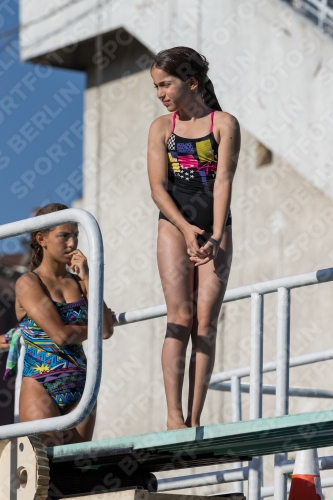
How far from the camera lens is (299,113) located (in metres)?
8.93

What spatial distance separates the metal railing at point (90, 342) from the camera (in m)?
3.32

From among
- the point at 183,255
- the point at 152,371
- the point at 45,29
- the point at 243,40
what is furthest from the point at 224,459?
the point at 45,29

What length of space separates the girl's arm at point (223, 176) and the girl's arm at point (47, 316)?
59cm

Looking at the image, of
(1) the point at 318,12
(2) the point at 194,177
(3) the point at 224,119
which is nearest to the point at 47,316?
(2) the point at 194,177

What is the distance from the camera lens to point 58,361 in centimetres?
436

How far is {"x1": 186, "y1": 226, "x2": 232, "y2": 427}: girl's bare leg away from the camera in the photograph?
4.01m

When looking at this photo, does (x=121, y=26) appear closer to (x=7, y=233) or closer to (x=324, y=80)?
(x=324, y=80)

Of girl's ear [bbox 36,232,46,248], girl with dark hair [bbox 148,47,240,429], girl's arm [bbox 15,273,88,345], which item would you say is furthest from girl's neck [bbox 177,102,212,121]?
girl's arm [bbox 15,273,88,345]

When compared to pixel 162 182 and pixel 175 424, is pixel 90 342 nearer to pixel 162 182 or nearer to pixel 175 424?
pixel 175 424

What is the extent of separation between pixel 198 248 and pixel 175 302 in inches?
9.7

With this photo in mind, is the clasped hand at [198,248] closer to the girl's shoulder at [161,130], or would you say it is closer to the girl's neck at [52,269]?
the girl's shoulder at [161,130]

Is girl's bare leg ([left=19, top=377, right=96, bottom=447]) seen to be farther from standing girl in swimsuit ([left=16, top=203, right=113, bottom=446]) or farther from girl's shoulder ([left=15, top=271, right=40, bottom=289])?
girl's shoulder ([left=15, top=271, right=40, bottom=289])

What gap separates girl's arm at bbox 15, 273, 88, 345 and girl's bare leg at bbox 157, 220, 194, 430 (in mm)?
392

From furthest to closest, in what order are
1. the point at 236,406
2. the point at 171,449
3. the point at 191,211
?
1. the point at 236,406
2. the point at 191,211
3. the point at 171,449
